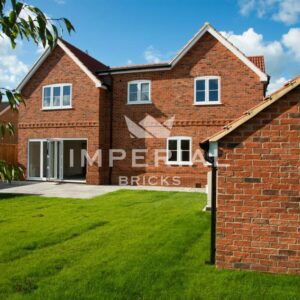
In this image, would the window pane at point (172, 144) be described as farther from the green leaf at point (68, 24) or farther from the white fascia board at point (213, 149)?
the green leaf at point (68, 24)

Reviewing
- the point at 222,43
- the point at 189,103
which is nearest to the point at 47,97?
the point at 189,103

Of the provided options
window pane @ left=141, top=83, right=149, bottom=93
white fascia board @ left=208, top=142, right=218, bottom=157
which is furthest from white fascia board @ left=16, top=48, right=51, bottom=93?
white fascia board @ left=208, top=142, right=218, bottom=157

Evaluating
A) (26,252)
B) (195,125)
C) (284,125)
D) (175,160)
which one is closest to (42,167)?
(175,160)

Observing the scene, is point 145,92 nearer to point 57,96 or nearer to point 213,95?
point 213,95

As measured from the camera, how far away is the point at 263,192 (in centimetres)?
496

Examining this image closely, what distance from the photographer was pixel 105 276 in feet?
16.1

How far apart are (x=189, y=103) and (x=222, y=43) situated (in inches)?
137

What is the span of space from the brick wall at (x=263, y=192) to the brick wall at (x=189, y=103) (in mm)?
11830

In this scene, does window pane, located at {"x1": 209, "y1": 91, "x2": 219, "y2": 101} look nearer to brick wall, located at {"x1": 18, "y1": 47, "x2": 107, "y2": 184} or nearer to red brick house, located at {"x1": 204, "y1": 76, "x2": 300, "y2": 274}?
brick wall, located at {"x1": 18, "y1": 47, "x2": 107, "y2": 184}

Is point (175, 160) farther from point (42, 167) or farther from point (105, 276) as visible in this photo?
point (105, 276)

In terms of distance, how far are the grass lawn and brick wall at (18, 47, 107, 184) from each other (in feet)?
27.9

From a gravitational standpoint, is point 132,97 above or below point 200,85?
below

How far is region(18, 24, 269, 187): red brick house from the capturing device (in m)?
16.8

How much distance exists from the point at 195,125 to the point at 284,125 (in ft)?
40.4
